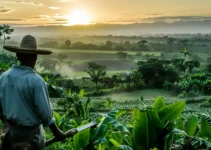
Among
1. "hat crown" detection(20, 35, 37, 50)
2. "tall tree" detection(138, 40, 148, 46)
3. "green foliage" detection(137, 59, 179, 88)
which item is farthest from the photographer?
"tall tree" detection(138, 40, 148, 46)

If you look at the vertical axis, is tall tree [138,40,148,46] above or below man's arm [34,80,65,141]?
below

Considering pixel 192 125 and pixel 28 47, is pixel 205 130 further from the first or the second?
pixel 28 47

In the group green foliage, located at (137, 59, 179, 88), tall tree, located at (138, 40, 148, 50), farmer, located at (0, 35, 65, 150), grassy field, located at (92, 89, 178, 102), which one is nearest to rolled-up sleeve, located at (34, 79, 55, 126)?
farmer, located at (0, 35, 65, 150)

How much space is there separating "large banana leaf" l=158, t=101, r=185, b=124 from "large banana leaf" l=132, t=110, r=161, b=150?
0.35ft

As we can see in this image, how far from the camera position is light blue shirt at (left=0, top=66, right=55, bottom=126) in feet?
7.25

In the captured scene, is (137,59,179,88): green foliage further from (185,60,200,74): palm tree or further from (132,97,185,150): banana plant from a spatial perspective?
(132,97,185,150): banana plant

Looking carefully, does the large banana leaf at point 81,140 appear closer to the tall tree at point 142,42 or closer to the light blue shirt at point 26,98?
the light blue shirt at point 26,98

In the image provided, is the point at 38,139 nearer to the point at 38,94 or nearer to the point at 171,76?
the point at 38,94

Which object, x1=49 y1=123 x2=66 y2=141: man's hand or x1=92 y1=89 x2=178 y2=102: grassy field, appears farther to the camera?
x1=92 y1=89 x2=178 y2=102: grassy field

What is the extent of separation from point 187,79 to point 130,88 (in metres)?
2.40

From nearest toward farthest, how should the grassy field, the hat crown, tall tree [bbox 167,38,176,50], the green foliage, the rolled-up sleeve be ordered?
the rolled-up sleeve < the hat crown < the grassy field < the green foliage < tall tree [bbox 167,38,176,50]

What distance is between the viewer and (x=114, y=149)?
3504 millimetres

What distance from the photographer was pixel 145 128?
12.0 ft

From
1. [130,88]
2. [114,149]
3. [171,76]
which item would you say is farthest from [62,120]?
[171,76]
